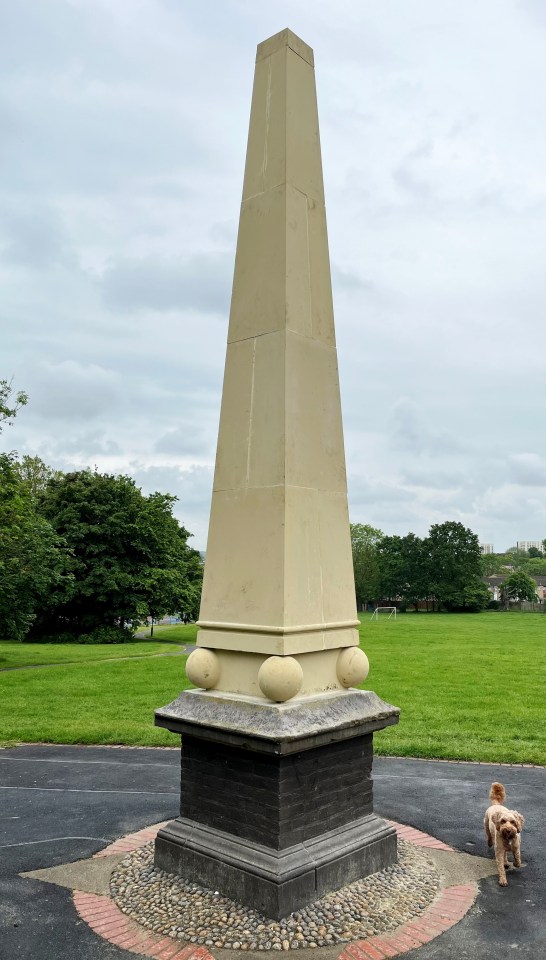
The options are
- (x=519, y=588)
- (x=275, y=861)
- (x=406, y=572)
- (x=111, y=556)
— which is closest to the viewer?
(x=275, y=861)

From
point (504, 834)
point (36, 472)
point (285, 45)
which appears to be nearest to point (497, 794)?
point (504, 834)

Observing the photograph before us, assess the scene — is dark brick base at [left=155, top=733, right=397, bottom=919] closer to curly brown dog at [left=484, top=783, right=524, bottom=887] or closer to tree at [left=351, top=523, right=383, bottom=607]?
curly brown dog at [left=484, top=783, right=524, bottom=887]

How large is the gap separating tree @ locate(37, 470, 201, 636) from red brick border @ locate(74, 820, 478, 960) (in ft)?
92.0

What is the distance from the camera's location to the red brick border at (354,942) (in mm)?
4293

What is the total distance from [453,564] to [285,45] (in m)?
65.4

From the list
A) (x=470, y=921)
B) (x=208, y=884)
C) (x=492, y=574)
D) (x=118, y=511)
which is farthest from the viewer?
(x=492, y=574)

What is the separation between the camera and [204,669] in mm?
5477

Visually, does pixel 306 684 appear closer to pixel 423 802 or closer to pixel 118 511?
pixel 423 802

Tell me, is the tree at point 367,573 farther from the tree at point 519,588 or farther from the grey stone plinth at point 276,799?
the grey stone plinth at point 276,799

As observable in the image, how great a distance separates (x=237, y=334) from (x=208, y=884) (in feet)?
14.8

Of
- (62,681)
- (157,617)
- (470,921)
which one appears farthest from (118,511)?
(470,921)

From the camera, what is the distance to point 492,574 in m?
114

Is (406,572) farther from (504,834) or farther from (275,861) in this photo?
(275,861)

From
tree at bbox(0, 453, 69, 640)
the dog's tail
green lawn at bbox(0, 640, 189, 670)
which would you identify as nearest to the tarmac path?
the dog's tail
